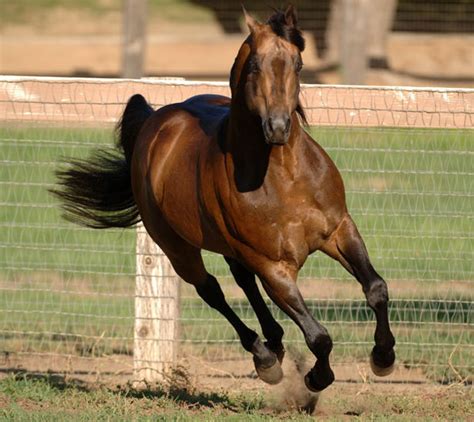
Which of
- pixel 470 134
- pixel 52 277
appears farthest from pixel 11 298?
pixel 470 134

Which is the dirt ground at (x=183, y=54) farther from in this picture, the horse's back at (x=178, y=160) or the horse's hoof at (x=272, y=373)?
the horse's hoof at (x=272, y=373)

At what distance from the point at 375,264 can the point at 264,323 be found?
8.10 ft

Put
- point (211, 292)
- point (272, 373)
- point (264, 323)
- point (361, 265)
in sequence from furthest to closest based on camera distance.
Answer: point (211, 292) → point (264, 323) → point (272, 373) → point (361, 265)

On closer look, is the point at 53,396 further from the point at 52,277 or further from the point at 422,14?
the point at 422,14

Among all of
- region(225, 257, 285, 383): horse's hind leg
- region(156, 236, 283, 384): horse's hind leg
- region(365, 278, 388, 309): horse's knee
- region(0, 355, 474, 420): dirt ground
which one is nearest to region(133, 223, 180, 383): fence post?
region(0, 355, 474, 420): dirt ground

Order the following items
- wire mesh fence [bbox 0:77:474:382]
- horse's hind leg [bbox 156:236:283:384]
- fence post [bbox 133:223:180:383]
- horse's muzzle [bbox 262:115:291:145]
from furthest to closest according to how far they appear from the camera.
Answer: fence post [bbox 133:223:180:383] → wire mesh fence [bbox 0:77:474:382] → horse's hind leg [bbox 156:236:283:384] → horse's muzzle [bbox 262:115:291:145]

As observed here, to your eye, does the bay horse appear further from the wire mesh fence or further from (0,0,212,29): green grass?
Answer: (0,0,212,29): green grass

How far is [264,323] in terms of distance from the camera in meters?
6.06

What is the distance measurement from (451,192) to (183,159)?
185cm

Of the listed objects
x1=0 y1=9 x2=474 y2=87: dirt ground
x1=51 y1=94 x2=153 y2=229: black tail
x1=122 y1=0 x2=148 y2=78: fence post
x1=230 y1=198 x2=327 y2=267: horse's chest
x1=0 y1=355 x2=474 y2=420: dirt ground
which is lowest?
x1=0 y1=355 x2=474 y2=420: dirt ground

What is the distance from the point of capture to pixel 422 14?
21.2m

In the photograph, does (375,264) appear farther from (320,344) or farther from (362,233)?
(320,344)

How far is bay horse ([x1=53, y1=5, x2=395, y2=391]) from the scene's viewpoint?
4.89 metres

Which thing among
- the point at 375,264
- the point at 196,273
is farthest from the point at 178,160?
the point at 375,264
